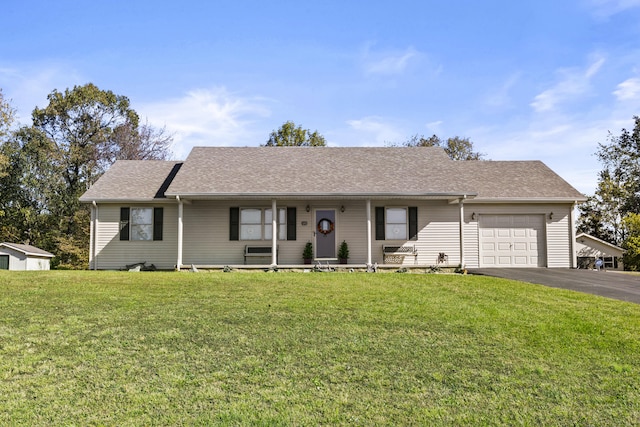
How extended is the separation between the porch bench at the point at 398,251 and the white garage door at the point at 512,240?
2.73m

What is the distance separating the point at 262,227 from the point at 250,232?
0.46 meters

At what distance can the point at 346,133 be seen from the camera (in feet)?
96.4

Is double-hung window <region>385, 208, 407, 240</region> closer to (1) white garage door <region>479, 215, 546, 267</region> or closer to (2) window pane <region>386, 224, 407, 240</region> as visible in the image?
(2) window pane <region>386, 224, 407, 240</region>

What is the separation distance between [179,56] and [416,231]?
32.1 feet

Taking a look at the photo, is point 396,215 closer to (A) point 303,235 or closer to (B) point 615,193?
(A) point 303,235

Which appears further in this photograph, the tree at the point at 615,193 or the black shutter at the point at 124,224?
the tree at the point at 615,193

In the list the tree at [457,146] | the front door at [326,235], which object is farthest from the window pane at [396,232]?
the tree at [457,146]

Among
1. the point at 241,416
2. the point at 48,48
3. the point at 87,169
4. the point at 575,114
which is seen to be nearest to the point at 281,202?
the point at 48,48

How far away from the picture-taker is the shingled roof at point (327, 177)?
634 inches

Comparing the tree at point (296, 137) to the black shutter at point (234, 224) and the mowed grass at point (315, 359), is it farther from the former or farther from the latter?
the mowed grass at point (315, 359)

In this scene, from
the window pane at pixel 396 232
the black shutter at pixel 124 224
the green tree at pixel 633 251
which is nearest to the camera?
the window pane at pixel 396 232

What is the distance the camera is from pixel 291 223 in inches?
672

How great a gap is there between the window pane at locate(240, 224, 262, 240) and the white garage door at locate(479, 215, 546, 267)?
819 centimetres

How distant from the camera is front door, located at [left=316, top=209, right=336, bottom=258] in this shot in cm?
1709
